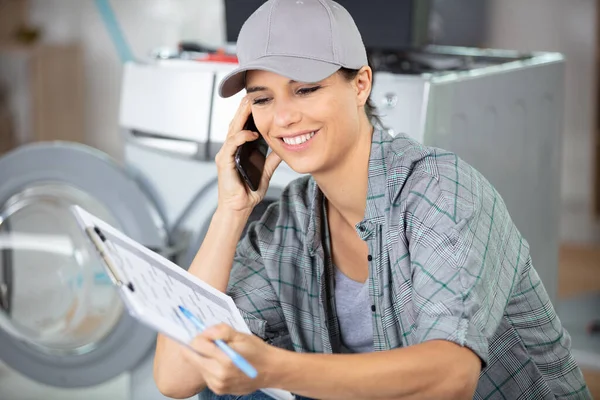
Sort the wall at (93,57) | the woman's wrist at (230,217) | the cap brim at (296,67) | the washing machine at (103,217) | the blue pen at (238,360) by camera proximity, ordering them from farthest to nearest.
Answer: the wall at (93,57)
the washing machine at (103,217)
the woman's wrist at (230,217)
the cap brim at (296,67)
the blue pen at (238,360)

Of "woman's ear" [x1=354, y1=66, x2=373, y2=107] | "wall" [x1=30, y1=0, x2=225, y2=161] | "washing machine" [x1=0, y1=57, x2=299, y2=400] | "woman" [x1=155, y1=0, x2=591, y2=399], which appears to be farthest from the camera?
"wall" [x1=30, y1=0, x2=225, y2=161]

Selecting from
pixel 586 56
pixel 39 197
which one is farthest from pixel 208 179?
pixel 586 56

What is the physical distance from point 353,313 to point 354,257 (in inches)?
3.4

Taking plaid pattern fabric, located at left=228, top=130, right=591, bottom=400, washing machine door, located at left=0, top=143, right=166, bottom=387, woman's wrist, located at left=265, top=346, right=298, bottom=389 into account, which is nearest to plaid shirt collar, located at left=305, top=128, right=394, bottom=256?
plaid pattern fabric, located at left=228, top=130, right=591, bottom=400

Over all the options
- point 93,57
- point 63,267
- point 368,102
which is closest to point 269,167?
point 368,102

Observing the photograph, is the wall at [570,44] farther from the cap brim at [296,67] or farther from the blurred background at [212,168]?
the cap brim at [296,67]

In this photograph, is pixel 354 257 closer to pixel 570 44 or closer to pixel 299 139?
pixel 299 139

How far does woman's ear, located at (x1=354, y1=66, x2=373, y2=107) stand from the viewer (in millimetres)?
1323

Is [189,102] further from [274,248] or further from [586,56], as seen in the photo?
[586,56]

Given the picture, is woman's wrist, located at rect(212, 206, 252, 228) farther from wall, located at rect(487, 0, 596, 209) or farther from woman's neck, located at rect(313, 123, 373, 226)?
wall, located at rect(487, 0, 596, 209)

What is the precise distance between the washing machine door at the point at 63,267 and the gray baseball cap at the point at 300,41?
91 centimetres

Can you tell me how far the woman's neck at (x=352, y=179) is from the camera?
134 centimetres

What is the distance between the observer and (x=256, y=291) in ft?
4.83

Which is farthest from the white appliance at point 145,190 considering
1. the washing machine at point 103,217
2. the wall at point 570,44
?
the wall at point 570,44
